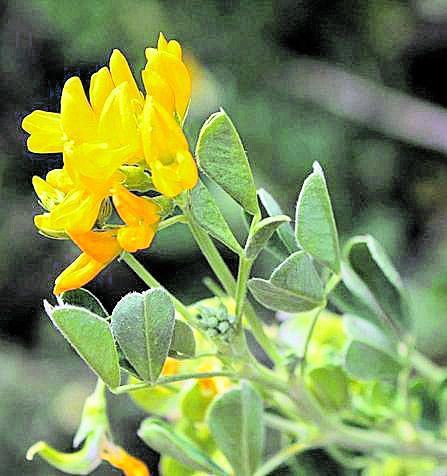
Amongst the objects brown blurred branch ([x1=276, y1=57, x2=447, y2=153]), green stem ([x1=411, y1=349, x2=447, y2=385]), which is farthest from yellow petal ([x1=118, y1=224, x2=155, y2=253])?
brown blurred branch ([x1=276, y1=57, x2=447, y2=153])

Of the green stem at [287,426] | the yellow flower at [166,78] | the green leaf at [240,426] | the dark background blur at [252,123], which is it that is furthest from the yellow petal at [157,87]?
the dark background blur at [252,123]

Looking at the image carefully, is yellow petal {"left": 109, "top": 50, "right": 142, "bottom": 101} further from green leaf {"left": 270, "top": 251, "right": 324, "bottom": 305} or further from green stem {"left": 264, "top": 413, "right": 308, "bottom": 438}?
green stem {"left": 264, "top": 413, "right": 308, "bottom": 438}

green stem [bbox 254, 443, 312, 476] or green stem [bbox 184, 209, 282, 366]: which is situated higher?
green stem [bbox 184, 209, 282, 366]

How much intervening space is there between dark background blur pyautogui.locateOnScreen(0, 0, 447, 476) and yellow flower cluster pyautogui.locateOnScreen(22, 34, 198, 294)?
120cm

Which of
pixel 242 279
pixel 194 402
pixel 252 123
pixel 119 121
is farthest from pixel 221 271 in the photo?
pixel 252 123

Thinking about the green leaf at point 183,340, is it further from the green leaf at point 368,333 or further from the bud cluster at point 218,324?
the green leaf at point 368,333

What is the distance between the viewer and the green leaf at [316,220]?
0.56 meters

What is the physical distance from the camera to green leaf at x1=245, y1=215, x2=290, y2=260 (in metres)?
0.52

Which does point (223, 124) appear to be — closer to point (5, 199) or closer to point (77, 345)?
point (77, 345)

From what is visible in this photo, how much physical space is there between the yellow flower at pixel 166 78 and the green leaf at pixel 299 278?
0.39ft

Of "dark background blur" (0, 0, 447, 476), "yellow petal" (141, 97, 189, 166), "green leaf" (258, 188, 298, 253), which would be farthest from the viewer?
"dark background blur" (0, 0, 447, 476)

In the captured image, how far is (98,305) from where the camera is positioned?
59cm

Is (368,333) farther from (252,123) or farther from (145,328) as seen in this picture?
(252,123)

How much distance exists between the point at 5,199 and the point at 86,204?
1.43 m
